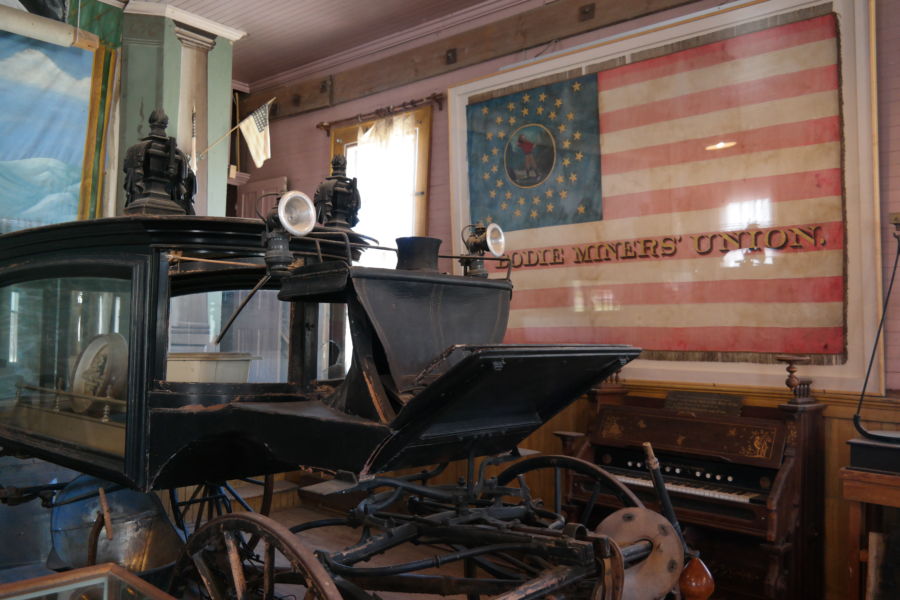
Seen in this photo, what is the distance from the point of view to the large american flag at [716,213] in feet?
13.2

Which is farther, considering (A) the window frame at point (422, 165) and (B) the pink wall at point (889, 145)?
(A) the window frame at point (422, 165)

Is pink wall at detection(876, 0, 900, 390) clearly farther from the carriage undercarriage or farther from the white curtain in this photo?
the white curtain

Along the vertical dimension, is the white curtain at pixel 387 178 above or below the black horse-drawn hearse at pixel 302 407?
above

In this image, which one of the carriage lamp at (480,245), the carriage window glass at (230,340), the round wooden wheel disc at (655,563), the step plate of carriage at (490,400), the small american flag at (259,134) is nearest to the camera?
the step plate of carriage at (490,400)

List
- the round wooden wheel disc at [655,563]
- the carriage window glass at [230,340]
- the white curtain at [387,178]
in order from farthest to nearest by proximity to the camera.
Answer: the white curtain at [387,178], the carriage window glass at [230,340], the round wooden wheel disc at [655,563]

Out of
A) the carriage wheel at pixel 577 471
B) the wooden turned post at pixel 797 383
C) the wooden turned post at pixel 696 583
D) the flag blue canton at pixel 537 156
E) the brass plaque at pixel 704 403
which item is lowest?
the wooden turned post at pixel 696 583

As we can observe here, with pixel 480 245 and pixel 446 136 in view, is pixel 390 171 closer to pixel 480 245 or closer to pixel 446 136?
pixel 446 136

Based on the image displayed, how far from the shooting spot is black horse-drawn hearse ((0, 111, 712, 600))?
7.10 ft

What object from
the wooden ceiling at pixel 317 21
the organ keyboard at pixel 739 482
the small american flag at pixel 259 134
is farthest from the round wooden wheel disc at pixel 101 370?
the wooden ceiling at pixel 317 21

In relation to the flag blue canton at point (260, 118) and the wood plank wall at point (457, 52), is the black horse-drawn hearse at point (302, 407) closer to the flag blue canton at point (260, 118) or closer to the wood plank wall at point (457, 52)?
the wood plank wall at point (457, 52)

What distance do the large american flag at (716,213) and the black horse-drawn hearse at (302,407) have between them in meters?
1.81

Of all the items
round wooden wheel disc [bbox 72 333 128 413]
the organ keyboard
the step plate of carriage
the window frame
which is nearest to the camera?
the step plate of carriage

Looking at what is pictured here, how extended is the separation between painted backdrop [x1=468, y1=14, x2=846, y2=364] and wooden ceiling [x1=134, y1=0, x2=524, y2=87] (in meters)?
1.49

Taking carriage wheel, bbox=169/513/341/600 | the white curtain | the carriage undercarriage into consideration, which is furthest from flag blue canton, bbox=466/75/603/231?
carriage wheel, bbox=169/513/341/600
